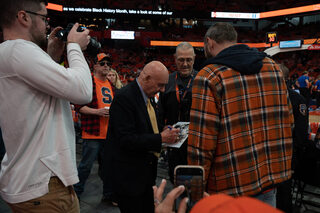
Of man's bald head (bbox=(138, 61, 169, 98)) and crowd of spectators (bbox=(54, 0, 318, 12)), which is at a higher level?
crowd of spectators (bbox=(54, 0, 318, 12))

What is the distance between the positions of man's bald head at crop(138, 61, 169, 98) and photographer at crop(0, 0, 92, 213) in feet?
2.42

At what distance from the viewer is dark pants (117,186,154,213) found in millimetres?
1798

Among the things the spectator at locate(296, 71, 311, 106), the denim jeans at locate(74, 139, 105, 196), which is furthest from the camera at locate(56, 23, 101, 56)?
the spectator at locate(296, 71, 311, 106)

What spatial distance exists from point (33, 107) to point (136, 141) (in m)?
0.79

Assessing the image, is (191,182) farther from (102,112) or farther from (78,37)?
(102,112)

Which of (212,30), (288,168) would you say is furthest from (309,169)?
(212,30)

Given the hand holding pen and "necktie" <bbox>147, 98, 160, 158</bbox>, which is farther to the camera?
"necktie" <bbox>147, 98, 160, 158</bbox>

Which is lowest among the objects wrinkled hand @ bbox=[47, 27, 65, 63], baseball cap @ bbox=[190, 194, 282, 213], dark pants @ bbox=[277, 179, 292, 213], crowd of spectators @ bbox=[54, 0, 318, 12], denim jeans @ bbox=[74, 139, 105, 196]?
dark pants @ bbox=[277, 179, 292, 213]

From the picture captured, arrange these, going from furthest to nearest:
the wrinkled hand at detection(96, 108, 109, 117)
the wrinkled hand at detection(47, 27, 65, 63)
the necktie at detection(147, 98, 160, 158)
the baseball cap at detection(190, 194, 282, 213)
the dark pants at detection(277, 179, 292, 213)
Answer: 1. the wrinkled hand at detection(96, 108, 109, 117)
2. the dark pants at detection(277, 179, 292, 213)
3. the necktie at detection(147, 98, 160, 158)
4. the wrinkled hand at detection(47, 27, 65, 63)
5. the baseball cap at detection(190, 194, 282, 213)

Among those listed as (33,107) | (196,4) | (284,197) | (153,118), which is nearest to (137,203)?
(153,118)

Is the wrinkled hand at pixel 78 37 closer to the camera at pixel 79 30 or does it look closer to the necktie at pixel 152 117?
the camera at pixel 79 30

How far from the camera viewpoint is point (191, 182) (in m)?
0.94

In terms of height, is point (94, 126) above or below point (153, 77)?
below

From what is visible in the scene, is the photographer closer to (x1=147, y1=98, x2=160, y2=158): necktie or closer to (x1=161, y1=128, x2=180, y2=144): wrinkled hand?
(x1=161, y1=128, x2=180, y2=144): wrinkled hand
